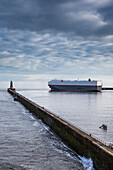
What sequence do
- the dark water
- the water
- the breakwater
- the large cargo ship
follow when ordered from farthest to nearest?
the large cargo ship, the water, the dark water, the breakwater

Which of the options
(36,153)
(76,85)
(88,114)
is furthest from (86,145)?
(76,85)

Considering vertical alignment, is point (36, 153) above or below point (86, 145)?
below

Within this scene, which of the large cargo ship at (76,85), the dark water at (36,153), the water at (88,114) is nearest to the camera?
the dark water at (36,153)

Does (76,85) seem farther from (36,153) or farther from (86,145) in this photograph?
(86,145)

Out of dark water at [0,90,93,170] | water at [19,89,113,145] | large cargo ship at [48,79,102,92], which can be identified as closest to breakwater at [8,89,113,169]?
dark water at [0,90,93,170]

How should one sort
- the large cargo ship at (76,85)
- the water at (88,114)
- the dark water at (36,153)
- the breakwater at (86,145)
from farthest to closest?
1. the large cargo ship at (76,85)
2. the water at (88,114)
3. the dark water at (36,153)
4. the breakwater at (86,145)

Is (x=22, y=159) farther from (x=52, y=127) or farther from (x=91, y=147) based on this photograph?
(x=52, y=127)

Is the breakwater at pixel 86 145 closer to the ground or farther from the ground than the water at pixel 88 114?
farther from the ground

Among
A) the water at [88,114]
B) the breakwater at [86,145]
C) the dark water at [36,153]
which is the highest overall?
the breakwater at [86,145]

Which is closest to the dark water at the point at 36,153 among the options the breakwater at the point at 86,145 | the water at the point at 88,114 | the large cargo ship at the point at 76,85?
the breakwater at the point at 86,145

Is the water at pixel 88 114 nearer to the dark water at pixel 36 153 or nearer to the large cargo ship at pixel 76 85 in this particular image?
the dark water at pixel 36 153

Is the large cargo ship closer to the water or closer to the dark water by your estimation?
the water

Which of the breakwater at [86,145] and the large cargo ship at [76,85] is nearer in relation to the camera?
the breakwater at [86,145]

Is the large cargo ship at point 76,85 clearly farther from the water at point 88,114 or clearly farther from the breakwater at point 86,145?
the breakwater at point 86,145
